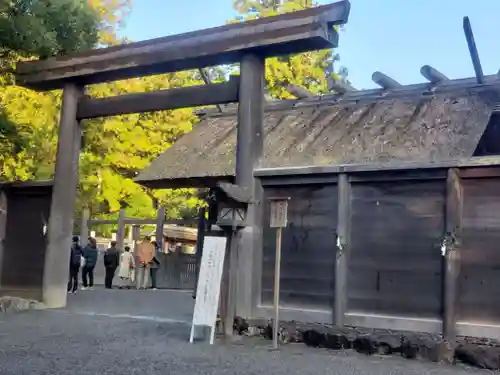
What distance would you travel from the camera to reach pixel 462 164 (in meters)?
7.55

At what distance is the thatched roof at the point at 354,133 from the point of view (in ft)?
37.4

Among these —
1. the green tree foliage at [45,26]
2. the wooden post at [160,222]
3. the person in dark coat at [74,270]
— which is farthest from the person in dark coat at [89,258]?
the green tree foliage at [45,26]

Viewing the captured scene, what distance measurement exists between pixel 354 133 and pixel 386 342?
A: 580cm

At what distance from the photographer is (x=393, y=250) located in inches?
317

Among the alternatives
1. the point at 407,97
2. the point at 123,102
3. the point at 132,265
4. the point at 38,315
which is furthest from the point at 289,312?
the point at 132,265

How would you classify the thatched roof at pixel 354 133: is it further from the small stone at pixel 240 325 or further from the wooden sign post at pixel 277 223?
the small stone at pixel 240 325

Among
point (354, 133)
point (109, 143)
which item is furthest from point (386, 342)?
point (109, 143)

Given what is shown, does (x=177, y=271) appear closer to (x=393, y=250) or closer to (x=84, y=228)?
(x=84, y=228)

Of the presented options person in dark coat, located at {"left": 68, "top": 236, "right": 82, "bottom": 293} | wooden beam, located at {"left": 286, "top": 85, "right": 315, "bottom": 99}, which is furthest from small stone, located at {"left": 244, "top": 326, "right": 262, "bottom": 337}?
person in dark coat, located at {"left": 68, "top": 236, "right": 82, "bottom": 293}

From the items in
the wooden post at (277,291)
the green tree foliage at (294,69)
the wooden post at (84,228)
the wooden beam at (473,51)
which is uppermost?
the green tree foliage at (294,69)

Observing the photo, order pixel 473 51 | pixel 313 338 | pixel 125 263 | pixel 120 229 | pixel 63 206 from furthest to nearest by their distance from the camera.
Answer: pixel 120 229, pixel 125 263, pixel 63 206, pixel 473 51, pixel 313 338

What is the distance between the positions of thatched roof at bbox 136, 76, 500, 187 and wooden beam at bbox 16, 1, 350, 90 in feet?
9.90

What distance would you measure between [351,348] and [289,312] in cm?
115

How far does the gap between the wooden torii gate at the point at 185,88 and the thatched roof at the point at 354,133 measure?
8.79ft
